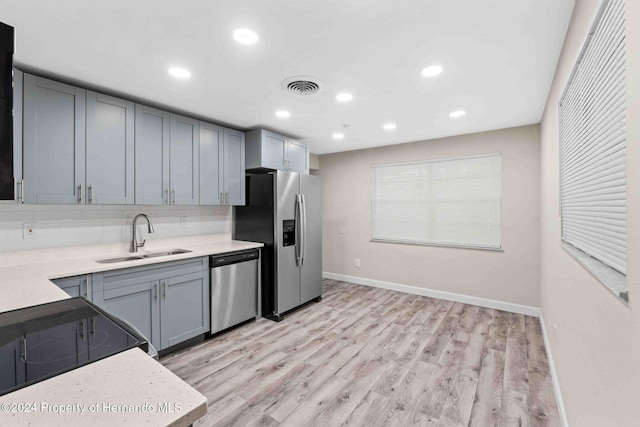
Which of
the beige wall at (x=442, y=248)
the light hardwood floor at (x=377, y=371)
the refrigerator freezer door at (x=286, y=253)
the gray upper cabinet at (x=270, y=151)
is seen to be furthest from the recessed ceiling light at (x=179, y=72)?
the beige wall at (x=442, y=248)

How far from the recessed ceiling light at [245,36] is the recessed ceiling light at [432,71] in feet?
4.07

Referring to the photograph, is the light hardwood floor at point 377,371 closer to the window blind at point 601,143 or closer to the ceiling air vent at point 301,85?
the window blind at point 601,143

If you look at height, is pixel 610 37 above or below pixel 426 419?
above

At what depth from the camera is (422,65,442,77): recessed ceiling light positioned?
2.14 metres

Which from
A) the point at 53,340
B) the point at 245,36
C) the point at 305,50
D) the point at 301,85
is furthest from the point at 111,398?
the point at 301,85

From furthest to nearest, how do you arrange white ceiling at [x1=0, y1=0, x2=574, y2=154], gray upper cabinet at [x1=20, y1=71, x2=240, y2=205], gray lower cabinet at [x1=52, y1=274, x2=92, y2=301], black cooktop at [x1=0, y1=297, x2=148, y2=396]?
gray upper cabinet at [x1=20, y1=71, x2=240, y2=205] < gray lower cabinet at [x1=52, y1=274, x2=92, y2=301] < white ceiling at [x1=0, y1=0, x2=574, y2=154] < black cooktop at [x1=0, y1=297, x2=148, y2=396]

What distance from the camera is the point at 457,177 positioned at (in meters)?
4.16

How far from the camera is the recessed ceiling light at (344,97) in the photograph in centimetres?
264

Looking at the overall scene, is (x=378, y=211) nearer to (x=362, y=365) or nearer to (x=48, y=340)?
(x=362, y=365)

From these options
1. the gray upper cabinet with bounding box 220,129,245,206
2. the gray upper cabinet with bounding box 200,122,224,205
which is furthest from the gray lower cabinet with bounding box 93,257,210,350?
the gray upper cabinet with bounding box 220,129,245,206

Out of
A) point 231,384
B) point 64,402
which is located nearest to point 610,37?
point 64,402

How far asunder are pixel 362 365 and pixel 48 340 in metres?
2.18

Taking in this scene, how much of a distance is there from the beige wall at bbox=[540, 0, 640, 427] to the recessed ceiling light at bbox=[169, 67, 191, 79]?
2363 millimetres

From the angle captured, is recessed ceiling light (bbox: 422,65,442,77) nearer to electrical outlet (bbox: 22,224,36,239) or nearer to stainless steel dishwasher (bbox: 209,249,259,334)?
stainless steel dishwasher (bbox: 209,249,259,334)
